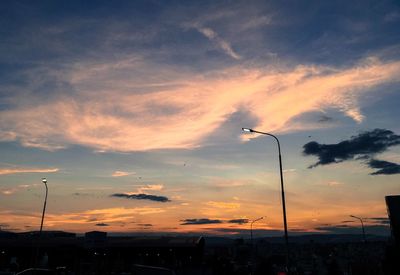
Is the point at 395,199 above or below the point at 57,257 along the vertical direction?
above

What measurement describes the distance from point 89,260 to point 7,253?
25802 millimetres

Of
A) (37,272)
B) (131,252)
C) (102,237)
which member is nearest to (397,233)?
(37,272)

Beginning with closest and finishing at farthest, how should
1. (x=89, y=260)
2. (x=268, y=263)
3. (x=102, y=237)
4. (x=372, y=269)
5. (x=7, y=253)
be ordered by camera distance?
(x=268, y=263) < (x=372, y=269) < (x=7, y=253) < (x=89, y=260) < (x=102, y=237)

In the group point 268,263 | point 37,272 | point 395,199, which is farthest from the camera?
point 268,263

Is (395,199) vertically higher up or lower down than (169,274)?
higher up

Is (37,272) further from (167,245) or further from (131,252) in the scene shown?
(131,252)

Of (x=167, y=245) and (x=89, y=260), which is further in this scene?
(x=89, y=260)

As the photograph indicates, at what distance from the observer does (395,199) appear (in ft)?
129

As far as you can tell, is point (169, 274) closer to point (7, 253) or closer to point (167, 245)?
point (167, 245)

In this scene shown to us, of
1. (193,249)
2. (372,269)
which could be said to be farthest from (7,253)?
(372,269)

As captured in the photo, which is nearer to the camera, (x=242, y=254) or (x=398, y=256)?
(x=398, y=256)

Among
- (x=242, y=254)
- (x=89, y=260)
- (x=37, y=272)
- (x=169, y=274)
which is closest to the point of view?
(x=169, y=274)

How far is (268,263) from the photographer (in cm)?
5712

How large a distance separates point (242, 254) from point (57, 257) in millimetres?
112917
